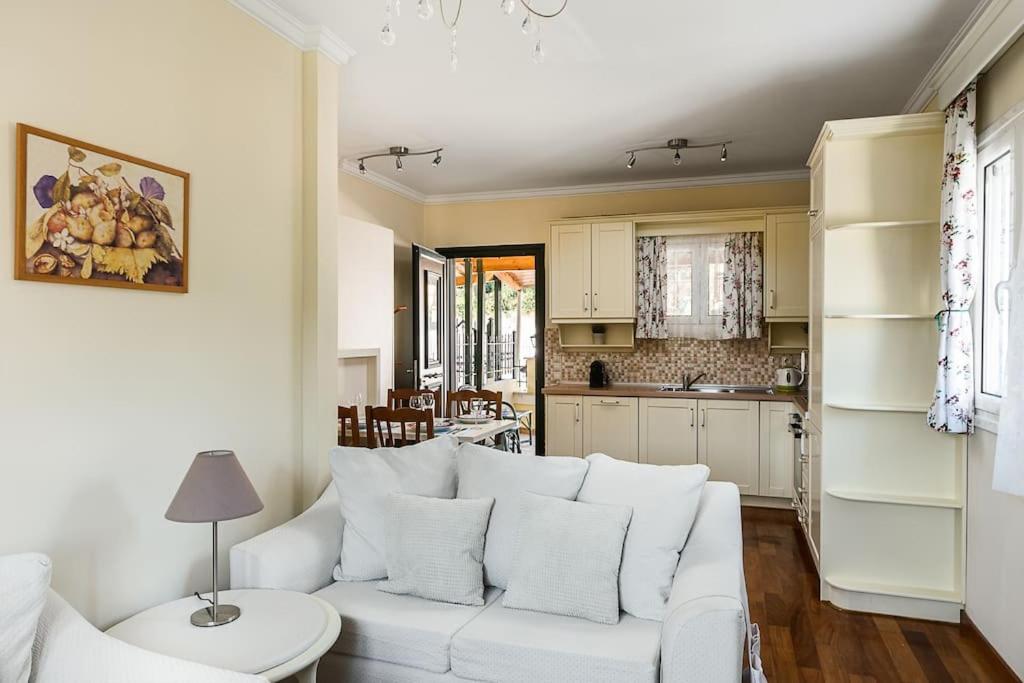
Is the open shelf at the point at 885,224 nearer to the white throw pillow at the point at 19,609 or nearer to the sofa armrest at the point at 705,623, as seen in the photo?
the sofa armrest at the point at 705,623

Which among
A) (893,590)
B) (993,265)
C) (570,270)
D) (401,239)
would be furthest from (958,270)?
(401,239)

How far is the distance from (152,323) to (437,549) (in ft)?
4.18

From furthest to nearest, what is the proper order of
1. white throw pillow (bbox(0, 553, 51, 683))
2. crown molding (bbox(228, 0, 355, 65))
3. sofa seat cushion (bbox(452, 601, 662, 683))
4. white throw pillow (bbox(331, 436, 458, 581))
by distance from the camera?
crown molding (bbox(228, 0, 355, 65)) < white throw pillow (bbox(331, 436, 458, 581)) < sofa seat cushion (bbox(452, 601, 662, 683)) < white throw pillow (bbox(0, 553, 51, 683))

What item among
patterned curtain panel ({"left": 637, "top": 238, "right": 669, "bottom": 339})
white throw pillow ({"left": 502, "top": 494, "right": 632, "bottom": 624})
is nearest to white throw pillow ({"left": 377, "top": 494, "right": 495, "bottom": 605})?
white throw pillow ({"left": 502, "top": 494, "right": 632, "bottom": 624})

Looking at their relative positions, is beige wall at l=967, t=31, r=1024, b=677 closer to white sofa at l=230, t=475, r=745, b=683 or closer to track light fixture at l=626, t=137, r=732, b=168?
white sofa at l=230, t=475, r=745, b=683

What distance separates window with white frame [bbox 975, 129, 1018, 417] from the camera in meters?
2.90

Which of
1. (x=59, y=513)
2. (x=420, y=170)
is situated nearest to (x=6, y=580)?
(x=59, y=513)

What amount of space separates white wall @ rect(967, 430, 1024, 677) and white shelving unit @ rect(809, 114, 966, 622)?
117mm

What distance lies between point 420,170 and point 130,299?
3.64m

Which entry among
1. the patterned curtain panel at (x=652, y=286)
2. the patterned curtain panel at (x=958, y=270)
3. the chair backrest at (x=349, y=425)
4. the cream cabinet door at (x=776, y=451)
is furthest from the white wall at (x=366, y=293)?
the patterned curtain panel at (x=958, y=270)

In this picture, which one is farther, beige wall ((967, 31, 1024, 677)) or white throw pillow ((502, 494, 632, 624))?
beige wall ((967, 31, 1024, 677))

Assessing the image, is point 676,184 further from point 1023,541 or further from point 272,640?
point 272,640

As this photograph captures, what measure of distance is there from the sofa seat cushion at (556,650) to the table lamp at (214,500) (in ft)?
2.50

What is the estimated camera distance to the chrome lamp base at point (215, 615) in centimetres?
212
